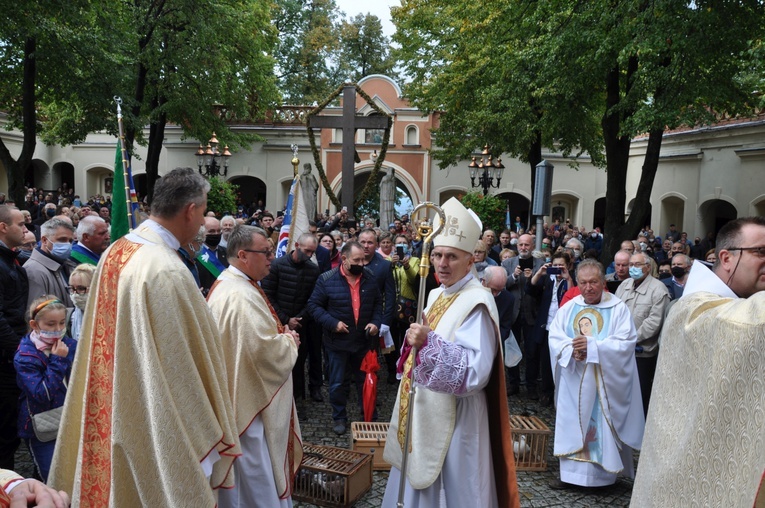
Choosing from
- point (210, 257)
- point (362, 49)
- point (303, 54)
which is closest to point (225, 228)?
point (210, 257)

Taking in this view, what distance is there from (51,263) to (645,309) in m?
5.39

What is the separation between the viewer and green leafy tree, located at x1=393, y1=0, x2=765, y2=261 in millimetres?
9891

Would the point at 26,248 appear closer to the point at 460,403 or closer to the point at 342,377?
the point at 342,377

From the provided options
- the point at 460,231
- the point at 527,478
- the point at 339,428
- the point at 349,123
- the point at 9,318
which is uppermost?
the point at 349,123

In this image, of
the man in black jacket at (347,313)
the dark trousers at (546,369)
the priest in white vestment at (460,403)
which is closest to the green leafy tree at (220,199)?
the man in black jacket at (347,313)

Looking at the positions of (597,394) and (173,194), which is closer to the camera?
(173,194)

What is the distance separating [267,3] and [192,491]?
2481 centimetres

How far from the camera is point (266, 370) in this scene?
3539 mm

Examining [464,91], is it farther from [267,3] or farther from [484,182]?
[267,3]

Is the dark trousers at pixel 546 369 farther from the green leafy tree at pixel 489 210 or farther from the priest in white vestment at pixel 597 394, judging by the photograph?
the green leafy tree at pixel 489 210

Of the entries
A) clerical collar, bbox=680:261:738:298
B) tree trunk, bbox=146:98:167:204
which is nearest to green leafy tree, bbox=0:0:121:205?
tree trunk, bbox=146:98:167:204

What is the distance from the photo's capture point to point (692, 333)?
235 cm

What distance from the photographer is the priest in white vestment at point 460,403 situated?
10.3 feet

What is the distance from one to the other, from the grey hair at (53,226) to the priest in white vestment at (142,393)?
286 centimetres
